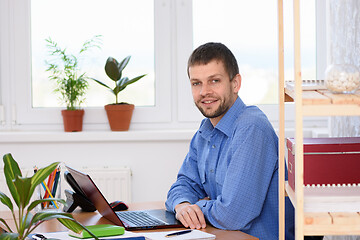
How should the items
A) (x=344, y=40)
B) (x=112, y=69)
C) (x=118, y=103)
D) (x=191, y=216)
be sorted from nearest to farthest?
(x=191, y=216)
(x=344, y=40)
(x=112, y=69)
(x=118, y=103)

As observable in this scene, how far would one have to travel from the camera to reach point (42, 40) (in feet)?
11.6

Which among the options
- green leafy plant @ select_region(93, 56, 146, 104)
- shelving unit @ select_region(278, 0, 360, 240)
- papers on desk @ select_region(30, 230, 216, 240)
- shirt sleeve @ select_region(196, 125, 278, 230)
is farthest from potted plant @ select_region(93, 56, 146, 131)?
shelving unit @ select_region(278, 0, 360, 240)

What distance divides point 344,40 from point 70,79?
1607 millimetres

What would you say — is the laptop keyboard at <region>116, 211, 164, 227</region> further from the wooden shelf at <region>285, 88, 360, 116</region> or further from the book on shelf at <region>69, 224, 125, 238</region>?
the wooden shelf at <region>285, 88, 360, 116</region>

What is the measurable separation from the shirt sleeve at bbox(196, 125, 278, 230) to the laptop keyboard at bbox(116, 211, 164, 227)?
18 centimetres

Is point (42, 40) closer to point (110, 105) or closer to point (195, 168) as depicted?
point (110, 105)

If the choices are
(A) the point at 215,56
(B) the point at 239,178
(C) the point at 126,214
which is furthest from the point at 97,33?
(B) the point at 239,178

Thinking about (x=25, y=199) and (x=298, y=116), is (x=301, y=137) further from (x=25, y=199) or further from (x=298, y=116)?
(x=25, y=199)

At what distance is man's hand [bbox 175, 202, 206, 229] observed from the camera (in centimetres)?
193

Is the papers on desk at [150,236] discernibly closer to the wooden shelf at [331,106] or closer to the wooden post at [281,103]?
the wooden post at [281,103]

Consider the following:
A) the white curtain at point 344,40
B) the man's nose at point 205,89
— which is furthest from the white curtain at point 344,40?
the man's nose at point 205,89

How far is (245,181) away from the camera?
78.0 inches

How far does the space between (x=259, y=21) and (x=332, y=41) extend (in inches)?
31.5

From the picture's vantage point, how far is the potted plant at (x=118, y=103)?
330 cm
